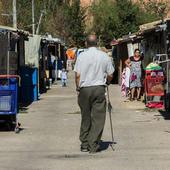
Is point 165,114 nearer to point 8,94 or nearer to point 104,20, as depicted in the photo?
point 8,94

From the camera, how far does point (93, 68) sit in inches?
413

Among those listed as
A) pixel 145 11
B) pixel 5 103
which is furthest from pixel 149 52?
pixel 145 11

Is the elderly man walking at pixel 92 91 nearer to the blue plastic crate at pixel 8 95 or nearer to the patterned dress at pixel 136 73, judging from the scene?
the blue plastic crate at pixel 8 95

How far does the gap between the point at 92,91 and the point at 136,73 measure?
1083 cm

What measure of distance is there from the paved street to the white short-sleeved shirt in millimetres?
1223

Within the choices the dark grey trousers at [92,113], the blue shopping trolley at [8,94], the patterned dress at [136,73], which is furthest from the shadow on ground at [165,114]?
the dark grey trousers at [92,113]

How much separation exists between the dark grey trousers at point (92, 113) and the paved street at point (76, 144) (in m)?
0.29

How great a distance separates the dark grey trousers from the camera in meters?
10.5

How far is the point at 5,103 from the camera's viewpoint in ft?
43.0

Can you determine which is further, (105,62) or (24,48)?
(24,48)

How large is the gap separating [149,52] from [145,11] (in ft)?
150

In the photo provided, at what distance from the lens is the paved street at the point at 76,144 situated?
31.2 ft

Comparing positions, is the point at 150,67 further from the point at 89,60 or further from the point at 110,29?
the point at 110,29

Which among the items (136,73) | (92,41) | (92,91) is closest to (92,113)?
(92,91)
